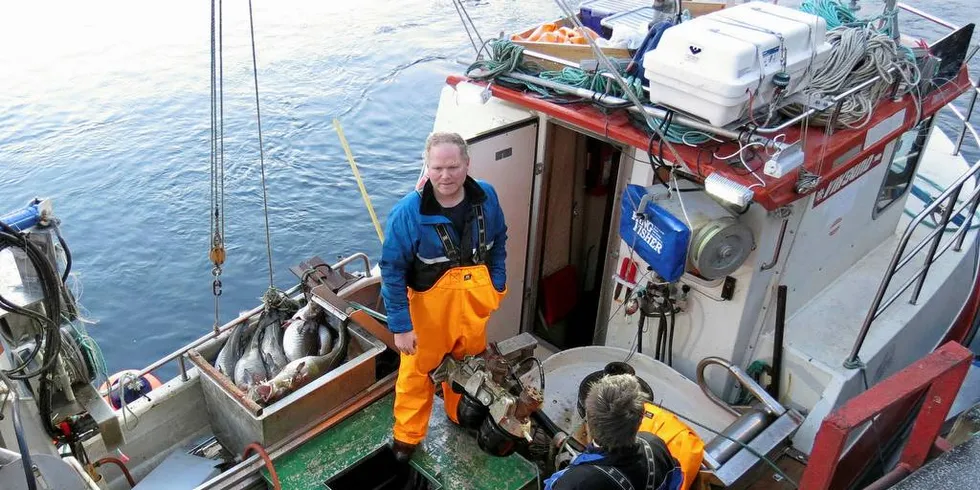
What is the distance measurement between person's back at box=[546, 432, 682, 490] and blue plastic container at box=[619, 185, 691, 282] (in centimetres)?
130

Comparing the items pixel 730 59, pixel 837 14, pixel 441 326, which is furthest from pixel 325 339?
pixel 837 14

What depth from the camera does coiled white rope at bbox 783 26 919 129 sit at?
3.98m

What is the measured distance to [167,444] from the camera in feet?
15.3

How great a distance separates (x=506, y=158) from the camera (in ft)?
15.1

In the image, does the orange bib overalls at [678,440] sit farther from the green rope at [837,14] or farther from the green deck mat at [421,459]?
the green rope at [837,14]

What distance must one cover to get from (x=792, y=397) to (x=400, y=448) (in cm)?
234

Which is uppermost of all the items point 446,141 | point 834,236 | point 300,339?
point 446,141

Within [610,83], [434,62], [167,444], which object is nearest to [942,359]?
[610,83]

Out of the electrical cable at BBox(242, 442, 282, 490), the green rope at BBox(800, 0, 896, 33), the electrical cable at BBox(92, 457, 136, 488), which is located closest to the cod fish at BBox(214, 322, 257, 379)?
the electrical cable at BBox(242, 442, 282, 490)

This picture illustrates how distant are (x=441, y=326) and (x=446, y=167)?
0.87m

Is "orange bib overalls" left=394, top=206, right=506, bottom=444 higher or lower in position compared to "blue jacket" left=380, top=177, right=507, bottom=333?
lower

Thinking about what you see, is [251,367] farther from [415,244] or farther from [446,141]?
[446,141]

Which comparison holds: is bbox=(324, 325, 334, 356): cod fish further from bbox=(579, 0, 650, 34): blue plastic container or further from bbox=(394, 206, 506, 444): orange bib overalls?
bbox=(579, 0, 650, 34): blue plastic container

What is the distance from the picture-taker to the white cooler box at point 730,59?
11.2ft
